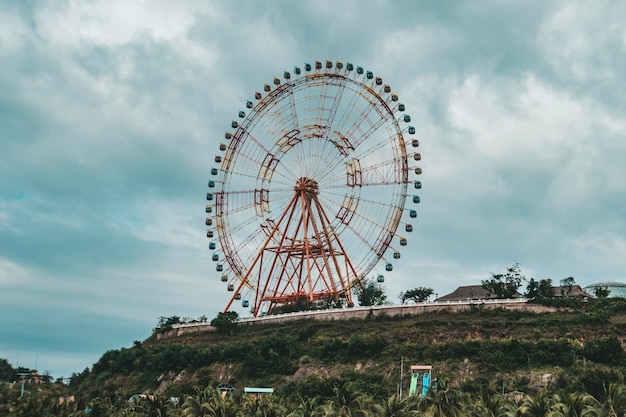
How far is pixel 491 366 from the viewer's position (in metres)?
65.9

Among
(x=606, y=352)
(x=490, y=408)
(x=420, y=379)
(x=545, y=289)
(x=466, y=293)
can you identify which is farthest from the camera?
(x=466, y=293)

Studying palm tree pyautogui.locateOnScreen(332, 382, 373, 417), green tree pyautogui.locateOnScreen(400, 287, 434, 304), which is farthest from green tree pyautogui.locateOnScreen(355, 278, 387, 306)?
palm tree pyautogui.locateOnScreen(332, 382, 373, 417)

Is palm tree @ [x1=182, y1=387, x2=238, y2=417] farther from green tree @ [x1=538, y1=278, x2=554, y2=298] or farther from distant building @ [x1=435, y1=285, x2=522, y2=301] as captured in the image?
distant building @ [x1=435, y1=285, x2=522, y2=301]

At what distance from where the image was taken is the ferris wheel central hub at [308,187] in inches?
3541

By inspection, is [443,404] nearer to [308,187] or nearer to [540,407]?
[540,407]

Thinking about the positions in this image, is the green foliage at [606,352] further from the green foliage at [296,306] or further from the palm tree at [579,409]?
the green foliage at [296,306]

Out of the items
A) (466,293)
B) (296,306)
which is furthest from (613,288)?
(296,306)

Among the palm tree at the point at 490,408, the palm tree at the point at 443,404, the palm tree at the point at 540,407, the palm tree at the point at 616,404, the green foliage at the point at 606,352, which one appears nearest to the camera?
the palm tree at the point at 616,404

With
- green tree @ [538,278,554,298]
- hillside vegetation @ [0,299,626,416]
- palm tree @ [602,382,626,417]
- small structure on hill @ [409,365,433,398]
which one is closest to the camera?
palm tree @ [602,382,626,417]

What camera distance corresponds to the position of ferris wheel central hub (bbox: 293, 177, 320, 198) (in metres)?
89.9

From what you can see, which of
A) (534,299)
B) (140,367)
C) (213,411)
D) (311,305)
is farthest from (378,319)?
(213,411)

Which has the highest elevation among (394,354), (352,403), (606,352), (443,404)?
(394,354)

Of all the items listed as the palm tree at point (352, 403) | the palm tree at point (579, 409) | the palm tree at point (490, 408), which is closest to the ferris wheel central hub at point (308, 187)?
the palm tree at point (352, 403)

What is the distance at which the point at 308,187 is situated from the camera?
295ft
